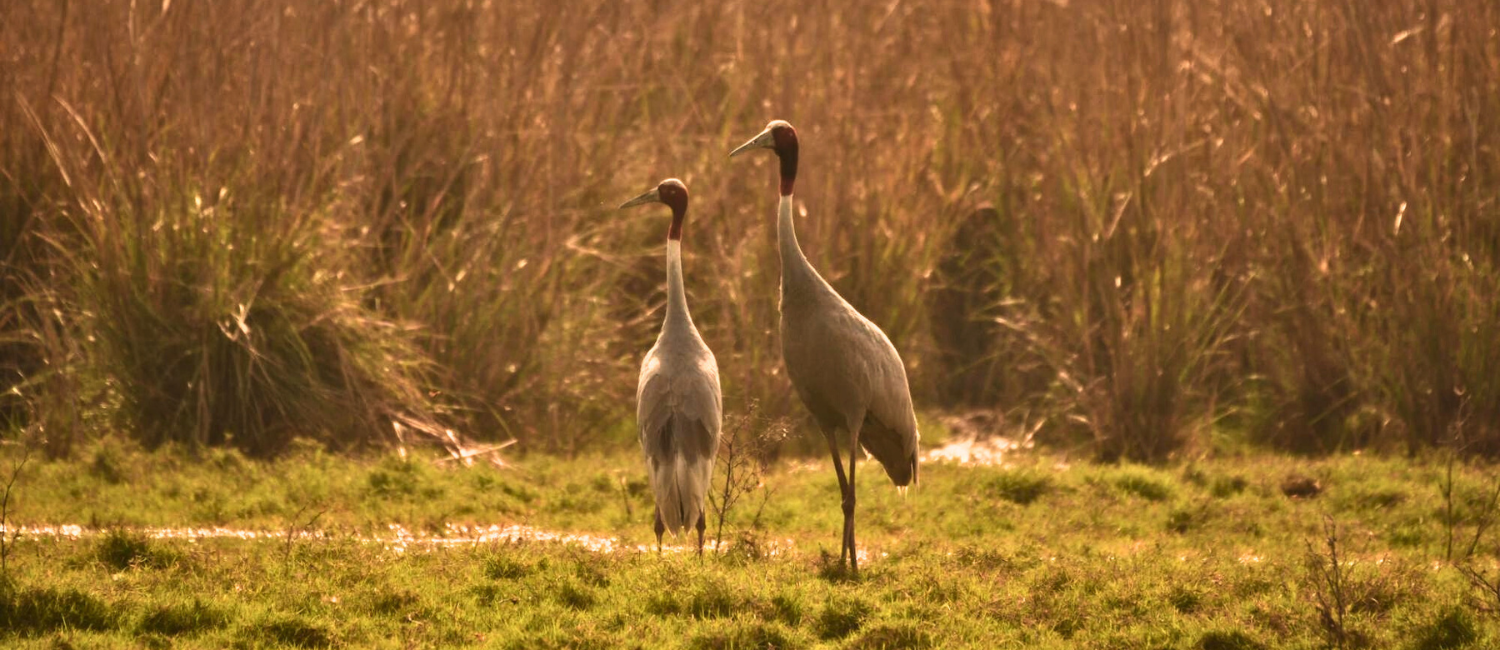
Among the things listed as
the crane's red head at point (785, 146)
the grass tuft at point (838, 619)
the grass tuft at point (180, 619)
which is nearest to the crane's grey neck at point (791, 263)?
the crane's red head at point (785, 146)

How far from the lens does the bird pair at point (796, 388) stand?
299 inches

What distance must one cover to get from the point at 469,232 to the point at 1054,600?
5824mm

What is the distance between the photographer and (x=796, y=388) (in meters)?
7.82

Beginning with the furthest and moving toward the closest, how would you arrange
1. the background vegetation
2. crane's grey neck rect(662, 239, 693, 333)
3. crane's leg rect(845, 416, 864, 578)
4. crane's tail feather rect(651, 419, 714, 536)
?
1. the background vegetation
2. crane's grey neck rect(662, 239, 693, 333)
3. crane's tail feather rect(651, 419, 714, 536)
4. crane's leg rect(845, 416, 864, 578)

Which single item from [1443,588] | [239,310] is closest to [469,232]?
[239,310]

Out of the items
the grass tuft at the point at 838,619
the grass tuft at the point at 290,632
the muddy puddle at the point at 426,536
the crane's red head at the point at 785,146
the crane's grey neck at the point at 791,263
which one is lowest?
the muddy puddle at the point at 426,536

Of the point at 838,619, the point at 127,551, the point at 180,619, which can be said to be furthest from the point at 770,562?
the point at 127,551

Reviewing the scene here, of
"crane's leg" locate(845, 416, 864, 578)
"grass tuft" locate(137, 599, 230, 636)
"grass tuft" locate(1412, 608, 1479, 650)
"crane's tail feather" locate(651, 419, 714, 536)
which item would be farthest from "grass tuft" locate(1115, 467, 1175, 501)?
"grass tuft" locate(137, 599, 230, 636)

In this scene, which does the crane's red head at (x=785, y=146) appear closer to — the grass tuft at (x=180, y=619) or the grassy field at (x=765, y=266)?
the grassy field at (x=765, y=266)

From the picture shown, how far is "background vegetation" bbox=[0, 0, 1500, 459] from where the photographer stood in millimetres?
10203

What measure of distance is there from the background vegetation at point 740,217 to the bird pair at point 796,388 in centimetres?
306

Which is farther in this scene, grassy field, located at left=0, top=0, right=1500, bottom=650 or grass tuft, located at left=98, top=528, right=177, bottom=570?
grassy field, located at left=0, top=0, right=1500, bottom=650

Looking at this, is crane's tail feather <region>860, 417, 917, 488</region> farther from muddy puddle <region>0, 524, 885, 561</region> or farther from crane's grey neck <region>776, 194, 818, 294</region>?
crane's grey neck <region>776, 194, 818, 294</region>

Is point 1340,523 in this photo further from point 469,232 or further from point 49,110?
point 49,110
